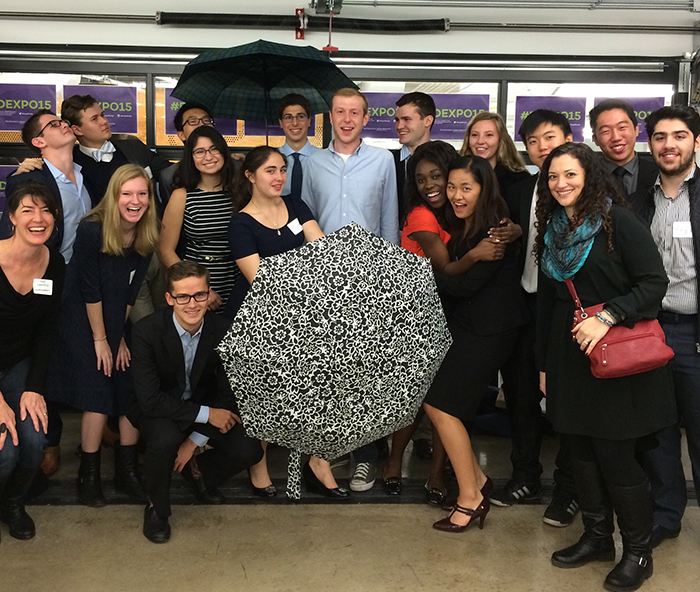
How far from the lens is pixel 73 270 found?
3.35 metres

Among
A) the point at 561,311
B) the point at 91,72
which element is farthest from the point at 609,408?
the point at 91,72

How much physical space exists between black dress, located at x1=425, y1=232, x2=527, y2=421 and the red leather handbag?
1.89 feet

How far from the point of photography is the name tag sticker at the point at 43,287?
290cm

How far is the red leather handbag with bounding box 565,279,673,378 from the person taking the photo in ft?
8.18

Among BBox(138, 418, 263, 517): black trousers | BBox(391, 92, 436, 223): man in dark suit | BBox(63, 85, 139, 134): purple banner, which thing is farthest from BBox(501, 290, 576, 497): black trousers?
BBox(63, 85, 139, 134): purple banner

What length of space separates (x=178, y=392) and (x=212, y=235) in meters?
0.76

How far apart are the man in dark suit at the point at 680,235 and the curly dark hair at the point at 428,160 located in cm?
81

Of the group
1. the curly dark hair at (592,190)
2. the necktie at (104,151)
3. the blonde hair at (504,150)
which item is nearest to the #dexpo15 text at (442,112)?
the blonde hair at (504,150)

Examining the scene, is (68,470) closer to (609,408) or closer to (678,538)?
(609,408)

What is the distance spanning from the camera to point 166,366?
312 centimetres

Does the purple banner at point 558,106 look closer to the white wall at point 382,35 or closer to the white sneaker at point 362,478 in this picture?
the white wall at point 382,35

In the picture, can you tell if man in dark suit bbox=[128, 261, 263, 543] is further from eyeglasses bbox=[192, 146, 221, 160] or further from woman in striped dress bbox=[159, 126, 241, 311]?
eyeglasses bbox=[192, 146, 221, 160]

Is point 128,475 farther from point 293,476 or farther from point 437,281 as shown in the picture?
point 437,281

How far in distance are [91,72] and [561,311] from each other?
3.66 metres
